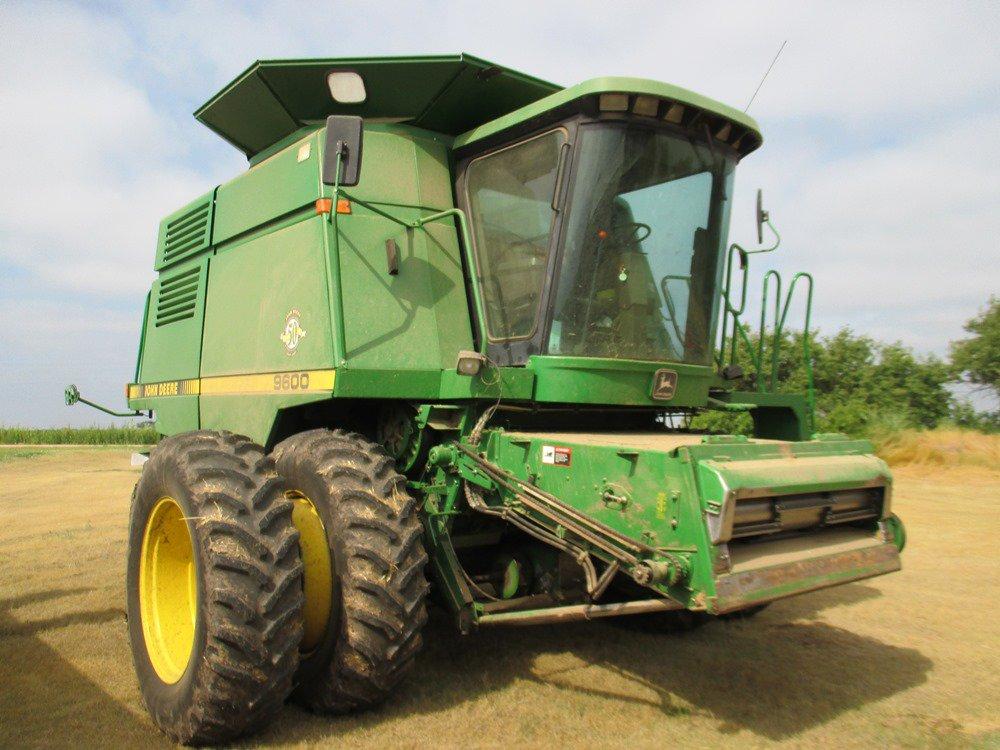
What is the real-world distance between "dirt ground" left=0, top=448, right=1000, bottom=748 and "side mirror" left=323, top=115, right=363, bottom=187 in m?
2.38

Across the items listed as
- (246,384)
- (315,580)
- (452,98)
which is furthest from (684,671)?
(452,98)

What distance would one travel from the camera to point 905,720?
3.46 meters

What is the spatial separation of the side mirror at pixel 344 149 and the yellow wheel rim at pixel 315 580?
4.92ft

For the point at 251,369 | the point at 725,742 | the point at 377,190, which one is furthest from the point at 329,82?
the point at 725,742

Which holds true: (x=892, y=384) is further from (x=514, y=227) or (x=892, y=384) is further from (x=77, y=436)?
(x=77, y=436)

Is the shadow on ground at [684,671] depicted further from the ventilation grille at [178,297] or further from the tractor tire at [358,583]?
the ventilation grille at [178,297]

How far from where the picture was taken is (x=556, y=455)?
11.0 feet

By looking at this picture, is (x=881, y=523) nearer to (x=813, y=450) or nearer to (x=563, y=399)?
(x=813, y=450)

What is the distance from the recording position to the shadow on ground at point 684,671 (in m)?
3.47

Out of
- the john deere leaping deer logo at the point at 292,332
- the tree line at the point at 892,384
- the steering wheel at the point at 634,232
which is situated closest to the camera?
the steering wheel at the point at 634,232

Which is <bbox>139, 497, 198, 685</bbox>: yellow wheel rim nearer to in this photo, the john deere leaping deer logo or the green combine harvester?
the green combine harvester

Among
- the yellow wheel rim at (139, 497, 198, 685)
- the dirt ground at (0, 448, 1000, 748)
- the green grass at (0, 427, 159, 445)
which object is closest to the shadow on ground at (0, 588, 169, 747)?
the dirt ground at (0, 448, 1000, 748)

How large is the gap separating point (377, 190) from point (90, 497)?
28.3 ft

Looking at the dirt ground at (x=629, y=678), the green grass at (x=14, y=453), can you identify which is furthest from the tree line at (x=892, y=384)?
the green grass at (x=14, y=453)
